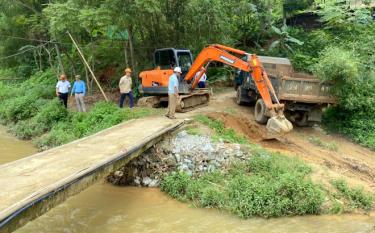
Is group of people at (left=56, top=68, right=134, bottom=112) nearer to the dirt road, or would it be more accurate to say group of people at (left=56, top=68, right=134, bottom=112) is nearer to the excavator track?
the excavator track

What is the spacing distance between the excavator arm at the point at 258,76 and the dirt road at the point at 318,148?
705mm

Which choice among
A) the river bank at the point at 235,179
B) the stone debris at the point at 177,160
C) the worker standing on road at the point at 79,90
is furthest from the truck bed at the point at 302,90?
the worker standing on road at the point at 79,90

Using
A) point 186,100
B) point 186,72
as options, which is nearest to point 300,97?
point 186,100

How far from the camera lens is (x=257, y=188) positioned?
30.7 ft

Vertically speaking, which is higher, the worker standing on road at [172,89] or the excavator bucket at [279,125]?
the worker standing on road at [172,89]

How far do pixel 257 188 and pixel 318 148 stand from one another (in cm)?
402

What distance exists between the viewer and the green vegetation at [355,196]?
9.30 m

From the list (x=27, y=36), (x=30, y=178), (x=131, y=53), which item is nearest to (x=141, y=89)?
(x=131, y=53)

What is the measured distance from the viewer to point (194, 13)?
1831 centimetres

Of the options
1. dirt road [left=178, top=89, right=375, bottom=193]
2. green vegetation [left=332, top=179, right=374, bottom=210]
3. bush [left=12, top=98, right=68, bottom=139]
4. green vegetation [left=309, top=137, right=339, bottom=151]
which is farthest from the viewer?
bush [left=12, top=98, right=68, bottom=139]

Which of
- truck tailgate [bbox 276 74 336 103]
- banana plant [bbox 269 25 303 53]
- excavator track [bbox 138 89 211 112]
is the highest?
banana plant [bbox 269 25 303 53]

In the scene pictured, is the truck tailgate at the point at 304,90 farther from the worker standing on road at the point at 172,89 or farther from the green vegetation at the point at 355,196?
the green vegetation at the point at 355,196

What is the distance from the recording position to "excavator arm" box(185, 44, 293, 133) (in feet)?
A: 37.9

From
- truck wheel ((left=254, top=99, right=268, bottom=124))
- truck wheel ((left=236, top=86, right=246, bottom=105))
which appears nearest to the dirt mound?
truck wheel ((left=254, top=99, right=268, bottom=124))
